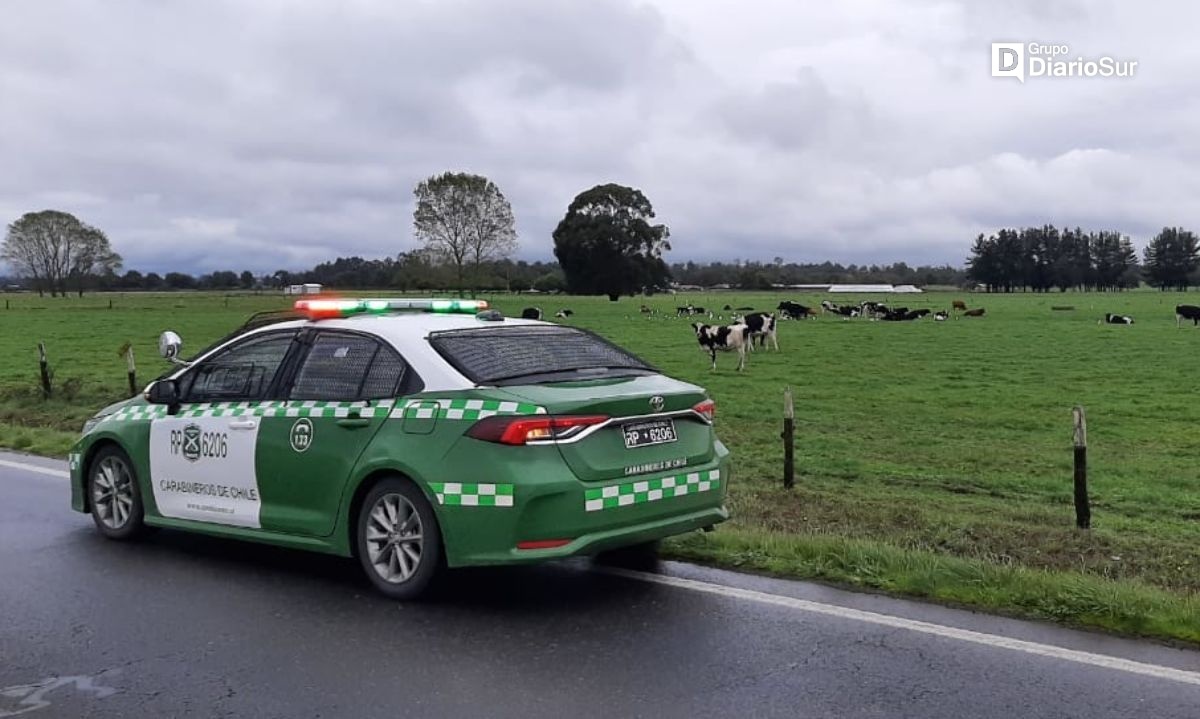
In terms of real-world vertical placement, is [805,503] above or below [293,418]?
below

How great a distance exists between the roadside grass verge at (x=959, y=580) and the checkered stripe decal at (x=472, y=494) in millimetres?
1889

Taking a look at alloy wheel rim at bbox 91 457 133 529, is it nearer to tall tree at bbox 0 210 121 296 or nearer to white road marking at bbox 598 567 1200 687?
white road marking at bbox 598 567 1200 687

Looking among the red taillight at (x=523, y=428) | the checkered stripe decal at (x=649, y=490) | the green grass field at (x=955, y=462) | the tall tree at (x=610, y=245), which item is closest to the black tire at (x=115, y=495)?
the red taillight at (x=523, y=428)

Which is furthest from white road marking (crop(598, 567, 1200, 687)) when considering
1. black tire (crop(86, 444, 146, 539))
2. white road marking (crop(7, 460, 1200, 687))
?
black tire (crop(86, 444, 146, 539))

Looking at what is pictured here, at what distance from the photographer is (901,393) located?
2105 cm

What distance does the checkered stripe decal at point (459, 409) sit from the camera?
5965mm

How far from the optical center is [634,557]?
730cm

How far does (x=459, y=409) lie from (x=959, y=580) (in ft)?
10.2

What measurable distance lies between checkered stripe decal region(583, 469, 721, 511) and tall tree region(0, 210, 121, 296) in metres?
118

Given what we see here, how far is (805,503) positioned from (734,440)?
4.69 meters

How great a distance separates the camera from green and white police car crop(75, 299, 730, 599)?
594cm

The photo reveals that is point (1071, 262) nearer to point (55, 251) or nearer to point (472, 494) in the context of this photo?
point (55, 251)

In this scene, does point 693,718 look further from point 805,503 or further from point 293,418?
point 805,503

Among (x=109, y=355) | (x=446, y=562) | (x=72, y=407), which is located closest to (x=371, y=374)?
(x=446, y=562)
